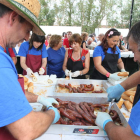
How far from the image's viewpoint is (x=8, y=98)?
809 mm

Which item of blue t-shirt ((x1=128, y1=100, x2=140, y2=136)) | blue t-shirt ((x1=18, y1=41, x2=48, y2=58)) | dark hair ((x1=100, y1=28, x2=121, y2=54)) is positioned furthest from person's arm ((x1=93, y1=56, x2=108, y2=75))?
blue t-shirt ((x1=128, y1=100, x2=140, y2=136))

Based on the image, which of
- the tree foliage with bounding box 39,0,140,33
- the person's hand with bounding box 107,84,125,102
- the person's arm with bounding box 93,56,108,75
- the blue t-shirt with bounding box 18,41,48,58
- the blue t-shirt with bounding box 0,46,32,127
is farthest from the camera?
the tree foliage with bounding box 39,0,140,33

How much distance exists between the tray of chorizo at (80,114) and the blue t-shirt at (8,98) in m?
0.81

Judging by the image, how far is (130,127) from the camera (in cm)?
106

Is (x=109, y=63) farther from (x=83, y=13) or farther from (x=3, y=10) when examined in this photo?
(x=83, y=13)

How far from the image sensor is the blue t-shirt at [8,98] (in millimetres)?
800

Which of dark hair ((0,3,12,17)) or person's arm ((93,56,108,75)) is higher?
dark hair ((0,3,12,17))

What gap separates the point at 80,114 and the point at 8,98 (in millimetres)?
1361

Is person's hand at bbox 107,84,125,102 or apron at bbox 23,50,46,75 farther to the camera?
apron at bbox 23,50,46,75

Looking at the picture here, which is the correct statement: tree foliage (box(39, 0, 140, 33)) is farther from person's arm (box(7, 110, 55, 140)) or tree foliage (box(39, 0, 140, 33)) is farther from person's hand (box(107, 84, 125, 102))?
person's arm (box(7, 110, 55, 140))

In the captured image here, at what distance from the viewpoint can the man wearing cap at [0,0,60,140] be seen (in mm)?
811

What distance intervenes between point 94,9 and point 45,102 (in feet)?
97.0

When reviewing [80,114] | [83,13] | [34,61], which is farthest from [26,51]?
[83,13]

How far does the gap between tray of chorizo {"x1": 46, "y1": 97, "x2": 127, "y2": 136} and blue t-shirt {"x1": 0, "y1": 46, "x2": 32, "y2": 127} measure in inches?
32.1
